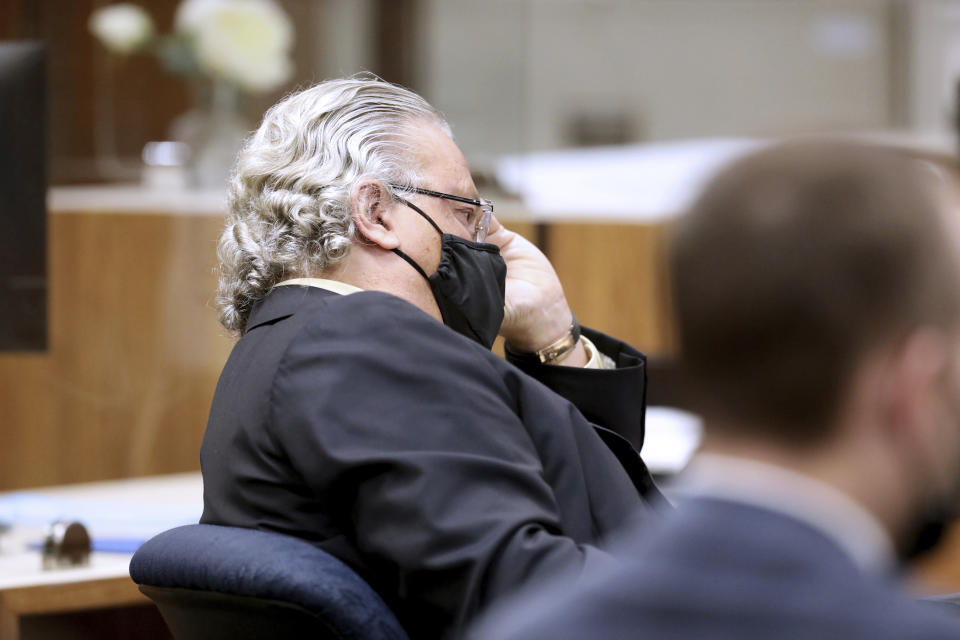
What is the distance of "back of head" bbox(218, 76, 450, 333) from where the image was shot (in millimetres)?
1270

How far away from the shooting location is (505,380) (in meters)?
1.14

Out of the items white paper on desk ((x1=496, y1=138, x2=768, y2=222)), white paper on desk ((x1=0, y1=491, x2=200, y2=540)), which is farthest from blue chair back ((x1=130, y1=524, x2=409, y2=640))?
white paper on desk ((x1=496, y1=138, x2=768, y2=222))

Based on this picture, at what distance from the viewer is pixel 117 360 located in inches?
100.0

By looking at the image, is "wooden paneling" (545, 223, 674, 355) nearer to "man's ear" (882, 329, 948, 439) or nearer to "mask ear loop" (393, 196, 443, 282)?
"mask ear loop" (393, 196, 443, 282)

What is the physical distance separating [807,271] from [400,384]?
0.57 meters

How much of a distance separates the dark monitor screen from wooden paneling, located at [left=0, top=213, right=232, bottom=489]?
25.8 inches

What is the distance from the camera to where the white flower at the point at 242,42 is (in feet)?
9.14

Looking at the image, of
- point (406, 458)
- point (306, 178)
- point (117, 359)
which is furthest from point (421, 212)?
point (117, 359)

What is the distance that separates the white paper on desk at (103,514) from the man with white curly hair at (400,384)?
0.50m

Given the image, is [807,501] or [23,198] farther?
[23,198]

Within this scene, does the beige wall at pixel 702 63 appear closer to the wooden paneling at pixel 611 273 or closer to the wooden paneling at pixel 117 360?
the wooden paneling at pixel 611 273

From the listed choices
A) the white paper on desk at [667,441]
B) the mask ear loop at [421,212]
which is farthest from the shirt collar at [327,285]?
the white paper on desk at [667,441]

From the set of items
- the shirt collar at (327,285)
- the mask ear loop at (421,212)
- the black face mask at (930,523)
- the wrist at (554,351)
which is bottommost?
the wrist at (554,351)

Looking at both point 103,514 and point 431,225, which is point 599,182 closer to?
point 103,514
